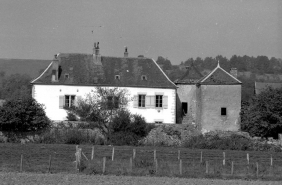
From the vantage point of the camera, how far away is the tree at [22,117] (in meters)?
36.5

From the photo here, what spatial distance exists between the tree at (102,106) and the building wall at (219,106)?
5834mm

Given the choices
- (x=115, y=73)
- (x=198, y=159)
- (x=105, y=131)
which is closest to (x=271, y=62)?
(x=115, y=73)

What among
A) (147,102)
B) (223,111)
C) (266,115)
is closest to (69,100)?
(147,102)

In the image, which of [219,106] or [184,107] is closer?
[219,106]

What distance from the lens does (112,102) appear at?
135 feet

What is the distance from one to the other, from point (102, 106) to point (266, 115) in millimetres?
11370

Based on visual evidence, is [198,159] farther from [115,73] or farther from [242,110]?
[115,73]

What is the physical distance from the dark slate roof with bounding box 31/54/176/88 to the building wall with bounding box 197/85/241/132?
3.31m

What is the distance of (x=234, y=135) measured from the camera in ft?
127

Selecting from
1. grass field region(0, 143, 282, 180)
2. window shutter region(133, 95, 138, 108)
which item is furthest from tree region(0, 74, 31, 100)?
grass field region(0, 143, 282, 180)

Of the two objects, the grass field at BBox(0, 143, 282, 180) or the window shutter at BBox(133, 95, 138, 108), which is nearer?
the grass field at BBox(0, 143, 282, 180)

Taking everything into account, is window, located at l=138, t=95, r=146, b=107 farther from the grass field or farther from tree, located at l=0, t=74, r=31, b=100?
tree, located at l=0, t=74, r=31, b=100

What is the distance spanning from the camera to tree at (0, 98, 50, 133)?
36531 millimetres

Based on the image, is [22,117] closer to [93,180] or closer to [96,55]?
[96,55]
